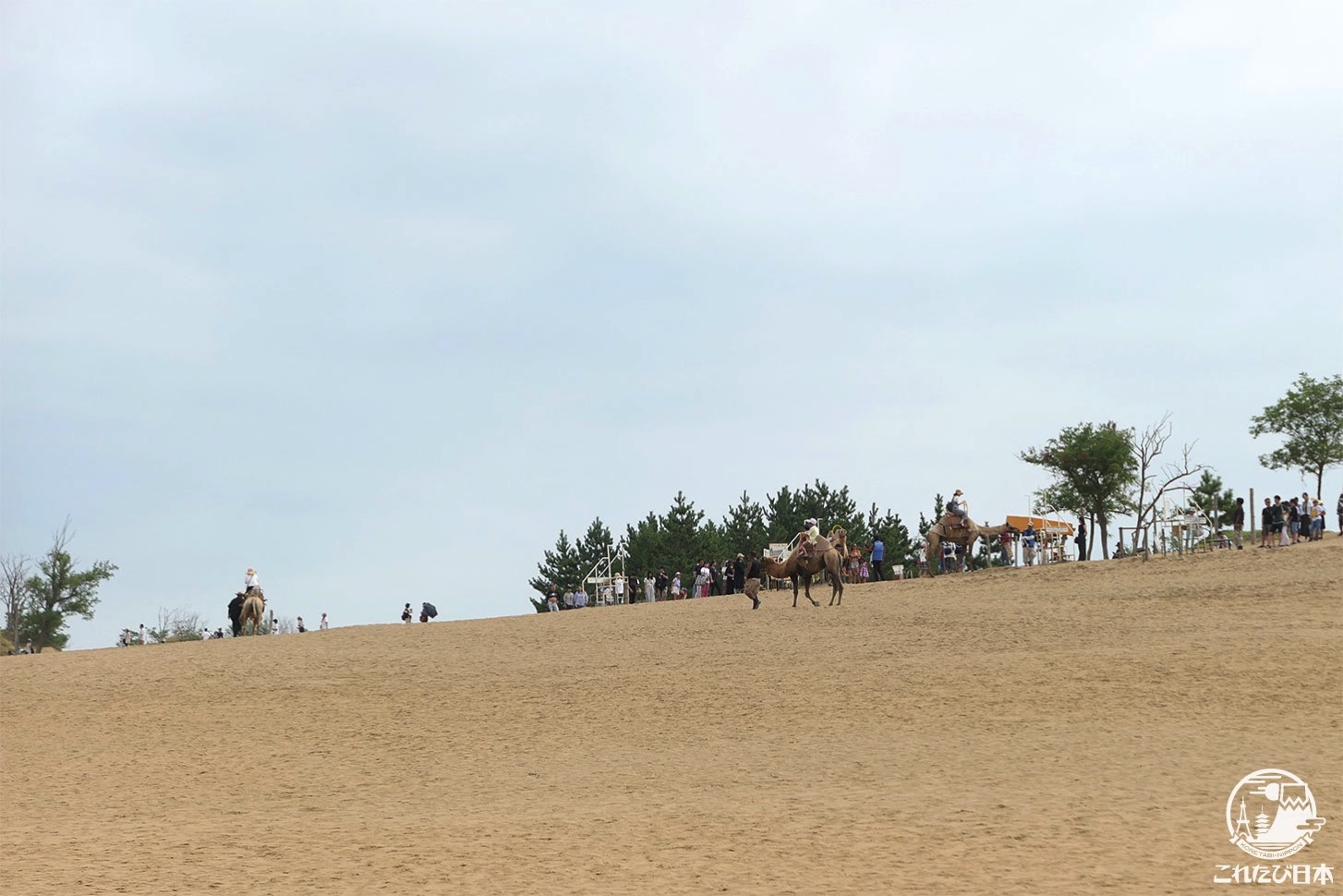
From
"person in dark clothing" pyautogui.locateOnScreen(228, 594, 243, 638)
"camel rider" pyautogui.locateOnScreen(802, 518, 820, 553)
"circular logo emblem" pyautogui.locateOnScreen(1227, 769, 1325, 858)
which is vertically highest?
"camel rider" pyautogui.locateOnScreen(802, 518, 820, 553)

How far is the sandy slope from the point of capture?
15461 millimetres

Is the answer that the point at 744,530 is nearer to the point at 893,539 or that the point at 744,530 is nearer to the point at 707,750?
the point at 893,539

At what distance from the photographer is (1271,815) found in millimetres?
16062

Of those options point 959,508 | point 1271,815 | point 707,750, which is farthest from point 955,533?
point 1271,815

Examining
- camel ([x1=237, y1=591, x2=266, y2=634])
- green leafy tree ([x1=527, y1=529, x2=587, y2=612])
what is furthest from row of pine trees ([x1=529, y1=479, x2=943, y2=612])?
camel ([x1=237, y1=591, x2=266, y2=634])

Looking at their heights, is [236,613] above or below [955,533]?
below

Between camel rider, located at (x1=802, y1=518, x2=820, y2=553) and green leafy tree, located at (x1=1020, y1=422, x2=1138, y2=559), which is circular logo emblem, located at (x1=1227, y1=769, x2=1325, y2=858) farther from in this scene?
green leafy tree, located at (x1=1020, y1=422, x2=1138, y2=559)

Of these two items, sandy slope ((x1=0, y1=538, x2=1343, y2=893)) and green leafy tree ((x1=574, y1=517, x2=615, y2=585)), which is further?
green leafy tree ((x1=574, y1=517, x2=615, y2=585))

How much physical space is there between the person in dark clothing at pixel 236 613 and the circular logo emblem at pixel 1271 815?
32140 mm

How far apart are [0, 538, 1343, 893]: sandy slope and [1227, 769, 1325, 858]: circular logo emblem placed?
22 centimetres

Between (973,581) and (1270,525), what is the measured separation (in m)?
8.97

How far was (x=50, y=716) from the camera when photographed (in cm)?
2698

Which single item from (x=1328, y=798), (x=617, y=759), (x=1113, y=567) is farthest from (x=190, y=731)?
(x=1113, y=567)

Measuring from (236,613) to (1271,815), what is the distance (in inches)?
1323
